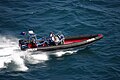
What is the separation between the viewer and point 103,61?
3253 cm

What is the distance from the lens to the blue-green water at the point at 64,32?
3011 cm

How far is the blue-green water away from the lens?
3011 cm

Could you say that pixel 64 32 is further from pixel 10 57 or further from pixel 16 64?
pixel 16 64

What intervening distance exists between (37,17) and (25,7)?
12.8 ft

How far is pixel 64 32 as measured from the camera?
1495 inches

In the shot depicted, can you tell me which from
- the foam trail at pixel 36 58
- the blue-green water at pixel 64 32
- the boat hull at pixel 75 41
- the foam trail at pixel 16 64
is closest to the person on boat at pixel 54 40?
the boat hull at pixel 75 41

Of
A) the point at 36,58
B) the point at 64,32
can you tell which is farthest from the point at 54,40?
the point at 64,32

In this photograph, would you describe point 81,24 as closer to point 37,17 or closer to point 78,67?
point 37,17

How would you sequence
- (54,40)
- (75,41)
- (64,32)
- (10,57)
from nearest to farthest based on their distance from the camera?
(10,57) < (54,40) < (75,41) < (64,32)

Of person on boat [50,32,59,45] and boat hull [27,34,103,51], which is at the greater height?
person on boat [50,32,59,45]

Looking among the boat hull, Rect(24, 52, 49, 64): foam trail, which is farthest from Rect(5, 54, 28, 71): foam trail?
the boat hull

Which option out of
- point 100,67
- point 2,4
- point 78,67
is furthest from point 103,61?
point 2,4

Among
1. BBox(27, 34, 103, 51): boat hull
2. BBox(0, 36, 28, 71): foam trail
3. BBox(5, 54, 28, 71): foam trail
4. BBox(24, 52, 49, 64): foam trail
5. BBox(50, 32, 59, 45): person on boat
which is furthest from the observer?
BBox(50, 32, 59, 45): person on boat

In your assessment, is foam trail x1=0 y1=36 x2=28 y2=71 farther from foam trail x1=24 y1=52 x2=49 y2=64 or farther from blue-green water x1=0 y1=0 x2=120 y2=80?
foam trail x1=24 y1=52 x2=49 y2=64
